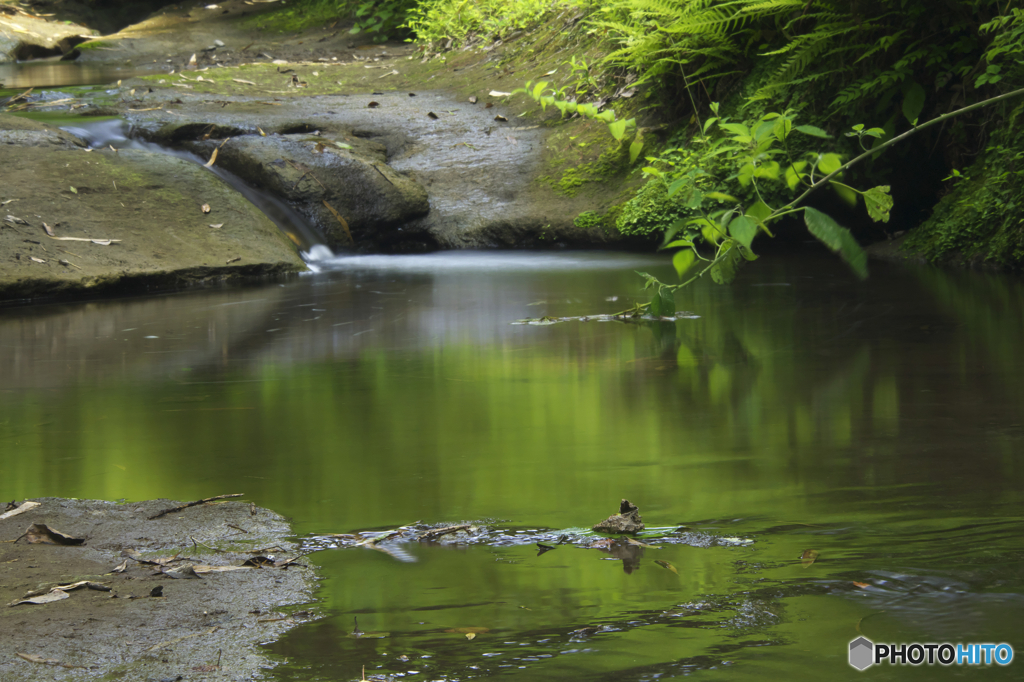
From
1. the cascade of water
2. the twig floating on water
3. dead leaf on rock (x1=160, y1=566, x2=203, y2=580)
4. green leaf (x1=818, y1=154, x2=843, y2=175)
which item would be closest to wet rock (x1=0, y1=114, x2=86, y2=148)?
the cascade of water

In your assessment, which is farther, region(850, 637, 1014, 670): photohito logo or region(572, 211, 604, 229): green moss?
region(572, 211, 604, 229): green moss

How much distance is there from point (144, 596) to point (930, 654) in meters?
1.28

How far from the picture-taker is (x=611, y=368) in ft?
11.4

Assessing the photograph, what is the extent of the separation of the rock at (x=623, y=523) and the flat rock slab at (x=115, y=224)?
506 cm

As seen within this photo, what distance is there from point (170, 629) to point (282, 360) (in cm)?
245

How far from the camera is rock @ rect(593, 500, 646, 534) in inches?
73.2

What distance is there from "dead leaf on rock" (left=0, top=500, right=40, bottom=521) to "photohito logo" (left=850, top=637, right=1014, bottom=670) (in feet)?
5.70

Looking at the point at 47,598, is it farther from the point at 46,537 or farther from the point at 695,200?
the point at 695,200

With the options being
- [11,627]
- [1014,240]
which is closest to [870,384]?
[11,627]

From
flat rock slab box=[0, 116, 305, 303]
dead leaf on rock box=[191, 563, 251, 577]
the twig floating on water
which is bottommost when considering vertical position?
dead leaf on rock box=[191, 563, 251, 577]

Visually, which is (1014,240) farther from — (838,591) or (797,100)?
(838,591)

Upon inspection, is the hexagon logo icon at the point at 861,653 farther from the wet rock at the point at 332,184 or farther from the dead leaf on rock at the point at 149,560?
the wet rock at the point at 332,184

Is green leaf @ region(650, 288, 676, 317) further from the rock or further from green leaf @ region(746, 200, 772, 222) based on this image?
the rock

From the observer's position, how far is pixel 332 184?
8.11 metres
